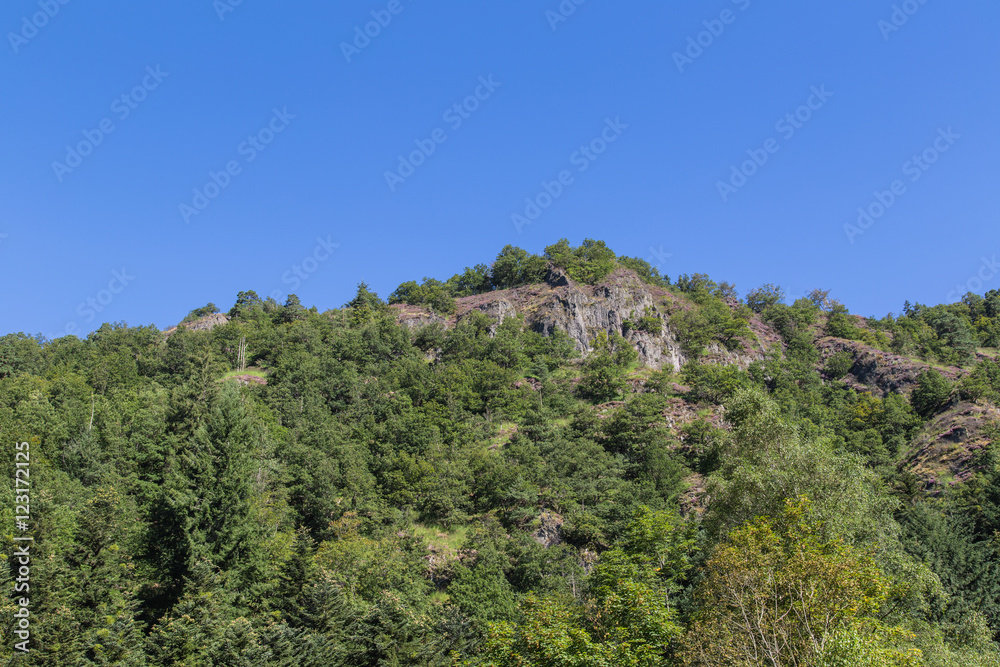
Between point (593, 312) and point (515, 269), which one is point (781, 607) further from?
point (515, 269)

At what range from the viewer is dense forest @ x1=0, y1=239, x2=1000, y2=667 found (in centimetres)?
2294

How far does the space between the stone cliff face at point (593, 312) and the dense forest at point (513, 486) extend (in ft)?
2.01

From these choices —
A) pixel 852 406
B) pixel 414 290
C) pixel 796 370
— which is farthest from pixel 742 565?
pixel 414 290

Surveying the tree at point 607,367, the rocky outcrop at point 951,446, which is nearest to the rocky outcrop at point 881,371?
the rocky outcrop at point 951,446

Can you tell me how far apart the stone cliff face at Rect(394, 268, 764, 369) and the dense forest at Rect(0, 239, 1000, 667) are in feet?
2.01

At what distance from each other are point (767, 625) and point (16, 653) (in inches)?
1109

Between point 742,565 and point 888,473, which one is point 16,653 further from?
point 888,473

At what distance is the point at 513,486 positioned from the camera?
51781 mm

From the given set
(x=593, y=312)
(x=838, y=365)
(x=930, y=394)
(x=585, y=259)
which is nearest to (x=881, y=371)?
(x=838, y=365)

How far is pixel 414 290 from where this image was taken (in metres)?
109

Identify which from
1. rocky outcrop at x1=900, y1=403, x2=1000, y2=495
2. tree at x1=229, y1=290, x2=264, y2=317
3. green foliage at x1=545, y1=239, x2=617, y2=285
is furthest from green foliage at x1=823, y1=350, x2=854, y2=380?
tree at x1=229, y1=290, x2=264, y2=317

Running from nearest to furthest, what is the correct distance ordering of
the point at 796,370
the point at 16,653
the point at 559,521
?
the point at 16,653 → the point at 559,521 → the point at 796,370

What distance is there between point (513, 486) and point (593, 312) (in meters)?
47.9
